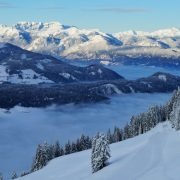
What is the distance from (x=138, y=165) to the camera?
8450 centimetres

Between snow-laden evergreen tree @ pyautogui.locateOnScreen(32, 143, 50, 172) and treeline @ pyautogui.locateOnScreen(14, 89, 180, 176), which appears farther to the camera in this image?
treeline @ pyautogui.locateOnScreen(14, 89, 180, 176)

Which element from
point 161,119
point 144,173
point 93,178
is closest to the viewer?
point 144,173

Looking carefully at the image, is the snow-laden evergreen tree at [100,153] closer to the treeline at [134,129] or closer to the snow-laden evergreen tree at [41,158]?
the snow-laden evergreen tree at [41,158]

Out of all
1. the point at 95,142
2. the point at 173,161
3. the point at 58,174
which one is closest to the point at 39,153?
the point at 58,174

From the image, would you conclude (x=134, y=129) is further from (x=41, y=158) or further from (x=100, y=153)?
(x=100, y=153)

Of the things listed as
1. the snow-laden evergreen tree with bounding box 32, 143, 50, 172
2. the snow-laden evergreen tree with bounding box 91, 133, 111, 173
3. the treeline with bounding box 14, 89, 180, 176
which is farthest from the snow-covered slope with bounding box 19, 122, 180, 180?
the treeline with bounding box 14, 89, 180, 176

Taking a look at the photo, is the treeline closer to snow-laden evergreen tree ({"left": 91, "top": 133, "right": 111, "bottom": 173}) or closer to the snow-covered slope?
the snow-covered slope

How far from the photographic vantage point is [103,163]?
95.6 meters

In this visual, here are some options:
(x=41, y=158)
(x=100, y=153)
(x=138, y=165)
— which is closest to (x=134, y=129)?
(x=41, y=158)

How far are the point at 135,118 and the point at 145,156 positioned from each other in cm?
8134

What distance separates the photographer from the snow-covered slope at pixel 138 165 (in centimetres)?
7569

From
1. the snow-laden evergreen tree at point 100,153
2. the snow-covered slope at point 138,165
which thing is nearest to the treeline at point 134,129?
the snow-covered slope at point 138,165

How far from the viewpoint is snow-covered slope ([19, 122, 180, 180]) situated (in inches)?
2980

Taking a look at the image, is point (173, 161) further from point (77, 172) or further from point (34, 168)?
point (34, 168)
